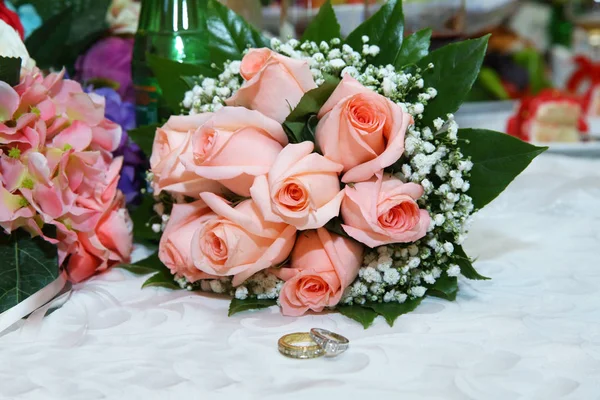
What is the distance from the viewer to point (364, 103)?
564 mm

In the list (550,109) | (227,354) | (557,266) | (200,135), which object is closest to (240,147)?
(200,135)

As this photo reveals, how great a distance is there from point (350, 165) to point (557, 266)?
0.28 m

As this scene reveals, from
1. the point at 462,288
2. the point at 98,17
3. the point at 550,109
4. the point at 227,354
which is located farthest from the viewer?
the point at 550,109

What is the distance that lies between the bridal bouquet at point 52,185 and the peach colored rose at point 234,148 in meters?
0.12

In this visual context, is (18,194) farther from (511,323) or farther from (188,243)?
(511,323)

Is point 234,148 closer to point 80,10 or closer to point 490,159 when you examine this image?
point 490,159

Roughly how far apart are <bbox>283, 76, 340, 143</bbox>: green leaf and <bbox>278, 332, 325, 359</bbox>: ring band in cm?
17

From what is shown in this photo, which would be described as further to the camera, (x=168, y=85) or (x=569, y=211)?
(x=569, y=211)

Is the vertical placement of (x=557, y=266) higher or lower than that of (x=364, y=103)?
lower

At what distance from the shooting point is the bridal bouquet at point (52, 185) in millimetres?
604

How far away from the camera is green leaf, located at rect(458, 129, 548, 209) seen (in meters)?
0.60

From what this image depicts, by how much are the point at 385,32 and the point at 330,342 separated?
0.30 m

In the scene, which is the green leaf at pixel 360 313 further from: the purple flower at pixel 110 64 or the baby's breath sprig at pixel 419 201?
the purple flower at pixel 110 64

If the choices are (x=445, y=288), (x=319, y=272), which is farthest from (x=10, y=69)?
(x=445, y=288)
